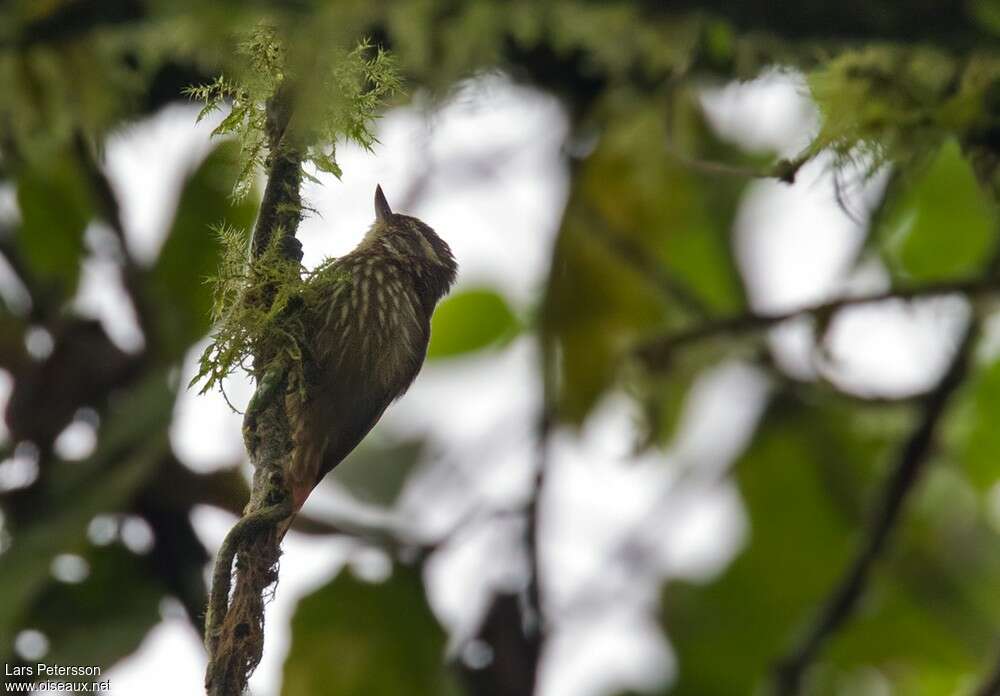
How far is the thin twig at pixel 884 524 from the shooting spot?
3016mm

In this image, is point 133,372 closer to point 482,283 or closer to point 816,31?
point 482,283

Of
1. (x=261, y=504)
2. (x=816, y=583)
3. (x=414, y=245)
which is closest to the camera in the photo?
(x=261, y=504)

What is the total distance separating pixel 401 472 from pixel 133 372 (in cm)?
67

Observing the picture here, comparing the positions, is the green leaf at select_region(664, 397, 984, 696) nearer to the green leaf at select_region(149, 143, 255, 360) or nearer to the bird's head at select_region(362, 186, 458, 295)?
the green leaf at select_region(149, 143, 255, 360)

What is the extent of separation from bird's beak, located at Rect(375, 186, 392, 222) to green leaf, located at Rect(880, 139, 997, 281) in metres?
3.12

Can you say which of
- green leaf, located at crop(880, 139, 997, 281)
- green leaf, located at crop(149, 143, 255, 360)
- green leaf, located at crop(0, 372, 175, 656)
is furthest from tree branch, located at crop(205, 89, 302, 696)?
green leaf, located at crop(880, 139, 997, 281)

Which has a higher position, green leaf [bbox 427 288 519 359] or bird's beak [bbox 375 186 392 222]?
green leaf [bbox 427 288 519 359]

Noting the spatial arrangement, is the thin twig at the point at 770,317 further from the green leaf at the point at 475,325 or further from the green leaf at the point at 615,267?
the green leaf at the point at 475,325

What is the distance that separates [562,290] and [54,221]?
1.33 metres

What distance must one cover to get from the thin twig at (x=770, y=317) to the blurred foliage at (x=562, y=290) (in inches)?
1.1

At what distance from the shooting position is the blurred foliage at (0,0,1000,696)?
5.34 ft

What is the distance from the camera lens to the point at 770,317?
316 centimetres

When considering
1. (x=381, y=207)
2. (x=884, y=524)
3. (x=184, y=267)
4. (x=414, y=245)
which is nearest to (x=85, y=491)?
(x=184, y=267)

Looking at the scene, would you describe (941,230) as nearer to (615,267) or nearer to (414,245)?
(615,267)
